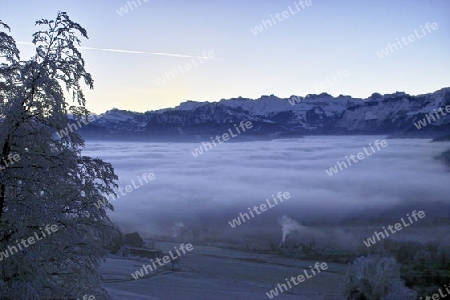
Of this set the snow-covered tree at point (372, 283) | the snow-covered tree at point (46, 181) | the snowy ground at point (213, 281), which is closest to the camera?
the snow-covered tree at point (46, 181)

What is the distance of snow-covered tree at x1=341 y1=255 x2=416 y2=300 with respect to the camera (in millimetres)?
30283

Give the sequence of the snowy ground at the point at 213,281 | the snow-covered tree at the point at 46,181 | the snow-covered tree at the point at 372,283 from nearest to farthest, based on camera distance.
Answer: the snow-covered tree at the point at 46,181
the snowy ground at the point at 213,281
the snow-covered tree at the point at 372,283

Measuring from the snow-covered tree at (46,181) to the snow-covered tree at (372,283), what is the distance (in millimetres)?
27027

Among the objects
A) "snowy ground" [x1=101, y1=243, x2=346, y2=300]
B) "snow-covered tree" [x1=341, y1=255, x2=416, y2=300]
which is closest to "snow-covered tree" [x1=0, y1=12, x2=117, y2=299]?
"snowy ground" [x1=101, y1=243, x2=346, y2=300]

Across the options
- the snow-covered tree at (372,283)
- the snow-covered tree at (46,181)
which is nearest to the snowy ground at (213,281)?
the snow-covered tree at (372,283)

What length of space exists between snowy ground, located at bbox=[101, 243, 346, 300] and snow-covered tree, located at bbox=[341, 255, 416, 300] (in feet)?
12.5

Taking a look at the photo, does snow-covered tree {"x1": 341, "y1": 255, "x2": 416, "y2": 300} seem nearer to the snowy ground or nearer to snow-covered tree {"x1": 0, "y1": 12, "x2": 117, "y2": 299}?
the snowy ground

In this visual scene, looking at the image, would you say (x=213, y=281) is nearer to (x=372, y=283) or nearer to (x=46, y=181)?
(x=372, y=283)

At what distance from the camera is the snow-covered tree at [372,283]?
30.3 meters

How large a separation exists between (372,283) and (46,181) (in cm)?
2933

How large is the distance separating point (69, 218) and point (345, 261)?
243ft

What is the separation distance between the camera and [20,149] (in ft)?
24.3

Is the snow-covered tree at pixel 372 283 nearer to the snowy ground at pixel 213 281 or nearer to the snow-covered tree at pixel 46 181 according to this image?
the snowy ground at pixel 213 281

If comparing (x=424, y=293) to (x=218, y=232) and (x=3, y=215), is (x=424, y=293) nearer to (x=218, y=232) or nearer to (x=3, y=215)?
(x=3, y=215)
